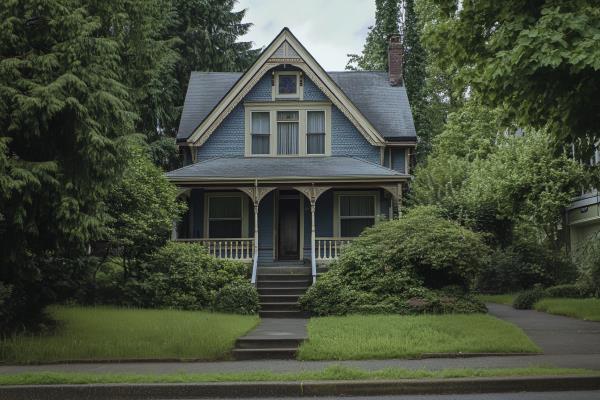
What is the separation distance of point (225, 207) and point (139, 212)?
653 cm

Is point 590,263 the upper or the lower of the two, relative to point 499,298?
upper

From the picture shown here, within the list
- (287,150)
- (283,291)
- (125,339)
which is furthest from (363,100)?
(125,339)

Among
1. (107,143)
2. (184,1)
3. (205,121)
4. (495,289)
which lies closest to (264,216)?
(205,121)

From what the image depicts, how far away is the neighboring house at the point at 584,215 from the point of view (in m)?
26.6

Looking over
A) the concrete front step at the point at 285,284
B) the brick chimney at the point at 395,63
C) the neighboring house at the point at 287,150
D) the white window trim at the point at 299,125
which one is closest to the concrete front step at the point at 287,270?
the concrete front step at the point at 285,284

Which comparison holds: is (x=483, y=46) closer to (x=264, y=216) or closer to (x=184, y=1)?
(x=264, y=216)

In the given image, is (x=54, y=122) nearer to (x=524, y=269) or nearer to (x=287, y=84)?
(x=287, y=84)

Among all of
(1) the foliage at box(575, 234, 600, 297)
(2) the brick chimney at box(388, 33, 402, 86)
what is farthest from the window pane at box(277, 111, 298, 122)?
(1) the foliage at box(575, 234, 600, 297)

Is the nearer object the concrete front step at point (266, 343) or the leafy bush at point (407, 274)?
the concrete front step at point (266, 343)

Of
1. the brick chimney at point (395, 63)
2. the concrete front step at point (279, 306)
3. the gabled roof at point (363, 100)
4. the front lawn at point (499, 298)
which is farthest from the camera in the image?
the brick chimney at point (395, 63)

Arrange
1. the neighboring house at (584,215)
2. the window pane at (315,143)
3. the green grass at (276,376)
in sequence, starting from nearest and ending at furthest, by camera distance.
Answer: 1. the green grass at (276,376)
2. the window pane at (315,143)
3. the neighboring house at (584,215)

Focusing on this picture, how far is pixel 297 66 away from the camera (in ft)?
82.4

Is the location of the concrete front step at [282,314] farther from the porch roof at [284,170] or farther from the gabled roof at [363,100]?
the gabled roof at [363,100]

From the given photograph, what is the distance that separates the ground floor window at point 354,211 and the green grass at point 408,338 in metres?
9.65
